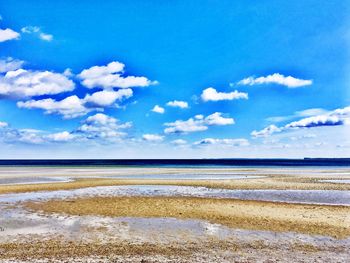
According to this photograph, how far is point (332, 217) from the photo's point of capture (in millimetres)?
22047

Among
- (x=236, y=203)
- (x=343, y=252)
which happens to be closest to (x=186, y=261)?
(x=343, y=252)

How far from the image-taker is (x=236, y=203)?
90.3 feet

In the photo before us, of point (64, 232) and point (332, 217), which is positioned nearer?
point (64, 232)

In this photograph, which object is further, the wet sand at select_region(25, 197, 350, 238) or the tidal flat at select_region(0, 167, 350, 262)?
the wet sand at select_region(25, 197, 350, 238)

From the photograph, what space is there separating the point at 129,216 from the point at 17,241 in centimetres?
737

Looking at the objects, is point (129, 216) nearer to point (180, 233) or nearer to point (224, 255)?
point (180, 233)

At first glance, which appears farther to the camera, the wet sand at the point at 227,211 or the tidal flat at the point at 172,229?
the wet sand at the point at 227,211

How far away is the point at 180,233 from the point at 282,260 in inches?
218

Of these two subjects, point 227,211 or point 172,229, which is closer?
point 172,229

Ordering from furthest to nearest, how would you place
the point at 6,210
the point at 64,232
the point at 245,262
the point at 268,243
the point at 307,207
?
1. the point at 307,207
2. the point at 6,210
3. the point at 64,232
4. the point at 268,243
5. the point at 245,262

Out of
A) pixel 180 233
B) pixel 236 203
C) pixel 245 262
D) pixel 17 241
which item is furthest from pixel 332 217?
pixel 17 241

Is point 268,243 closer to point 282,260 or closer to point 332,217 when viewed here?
point 282,260

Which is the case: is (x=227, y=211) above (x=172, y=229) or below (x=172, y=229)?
above

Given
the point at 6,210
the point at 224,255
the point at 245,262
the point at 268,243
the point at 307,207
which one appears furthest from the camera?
the point at 307,207
